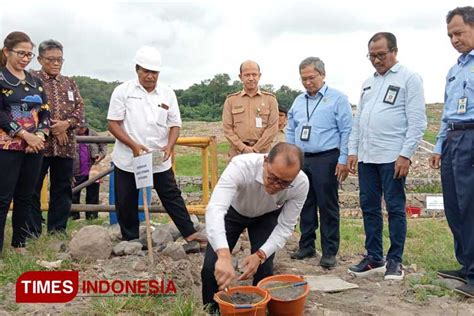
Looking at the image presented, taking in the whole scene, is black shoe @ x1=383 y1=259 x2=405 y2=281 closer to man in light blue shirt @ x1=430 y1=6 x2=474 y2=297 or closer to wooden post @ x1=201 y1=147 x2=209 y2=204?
man in light blue shirt @ x1=430 y1=6 x2=474 y2=297

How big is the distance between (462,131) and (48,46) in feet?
12.4

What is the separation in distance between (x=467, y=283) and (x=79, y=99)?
13.0 feet

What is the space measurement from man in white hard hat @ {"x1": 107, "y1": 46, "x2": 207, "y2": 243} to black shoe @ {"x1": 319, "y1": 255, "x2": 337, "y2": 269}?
44.8 inches

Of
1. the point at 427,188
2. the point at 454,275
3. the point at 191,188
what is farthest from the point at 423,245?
the point at 427,188

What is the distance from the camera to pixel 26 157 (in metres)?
4.61

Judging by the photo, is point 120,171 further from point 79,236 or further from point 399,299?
point 399,299

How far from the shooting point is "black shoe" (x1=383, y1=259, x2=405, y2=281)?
4500mm

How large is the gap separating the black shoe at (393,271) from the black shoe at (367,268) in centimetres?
17

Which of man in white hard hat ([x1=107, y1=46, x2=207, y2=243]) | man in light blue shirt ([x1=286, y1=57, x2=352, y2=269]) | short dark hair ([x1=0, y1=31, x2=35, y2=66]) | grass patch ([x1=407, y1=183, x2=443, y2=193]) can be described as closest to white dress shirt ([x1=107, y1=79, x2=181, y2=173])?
man in white hard hat ([x1=107, y1=46, x2=207, y2=243])

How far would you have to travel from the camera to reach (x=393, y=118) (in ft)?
14.7

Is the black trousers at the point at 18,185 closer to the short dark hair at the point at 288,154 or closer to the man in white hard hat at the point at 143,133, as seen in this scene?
the man in white hard hat at the point at 143,133

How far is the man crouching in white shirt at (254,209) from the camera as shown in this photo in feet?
10.3

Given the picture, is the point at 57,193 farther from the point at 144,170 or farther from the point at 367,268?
the point at 367,268

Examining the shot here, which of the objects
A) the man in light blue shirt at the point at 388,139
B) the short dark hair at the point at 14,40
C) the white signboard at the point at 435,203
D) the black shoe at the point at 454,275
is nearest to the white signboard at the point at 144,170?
the short dark hair at the point at 14,40
